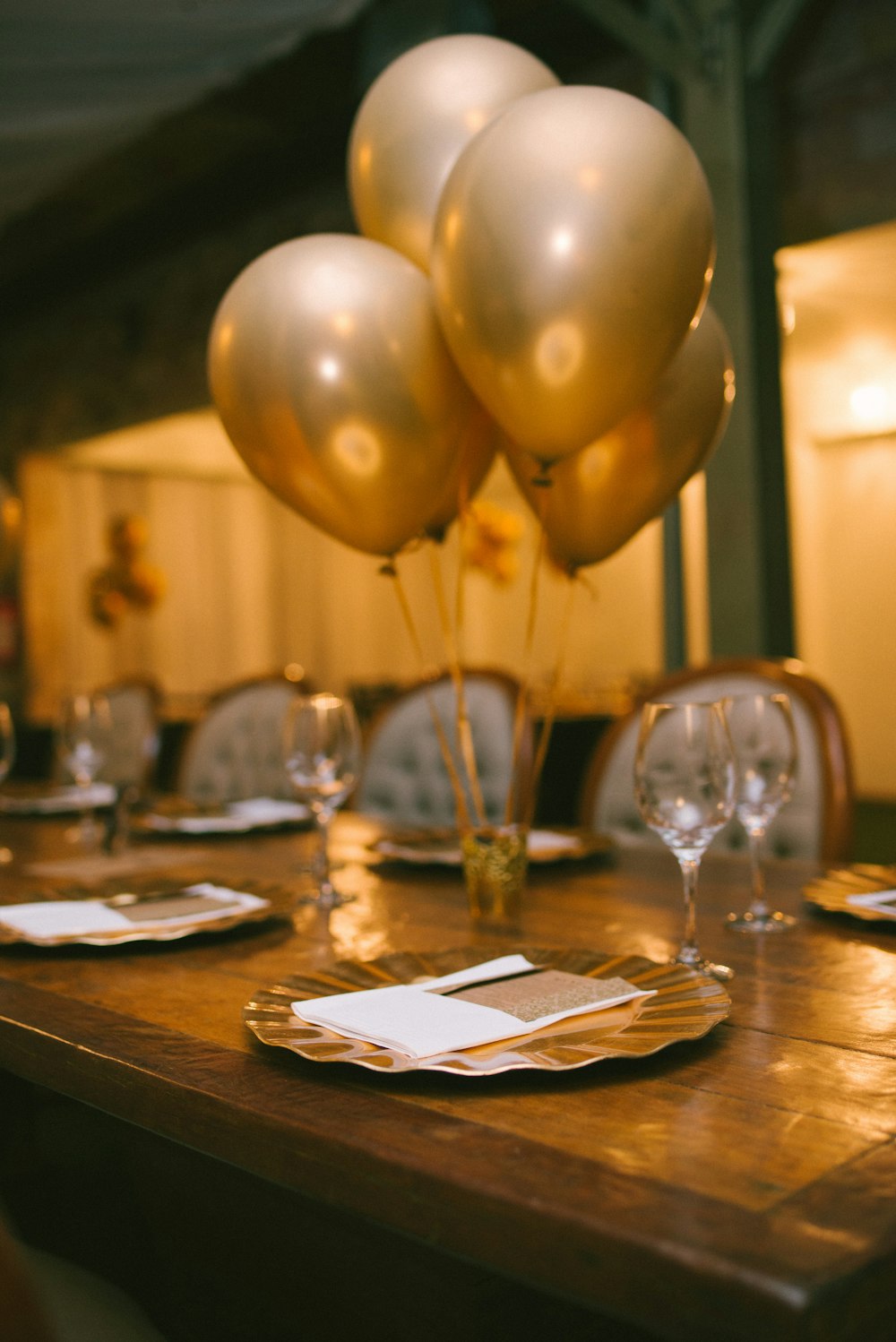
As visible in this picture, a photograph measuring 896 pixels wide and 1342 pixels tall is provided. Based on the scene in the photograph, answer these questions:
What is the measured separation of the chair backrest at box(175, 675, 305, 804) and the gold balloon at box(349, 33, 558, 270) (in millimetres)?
1350

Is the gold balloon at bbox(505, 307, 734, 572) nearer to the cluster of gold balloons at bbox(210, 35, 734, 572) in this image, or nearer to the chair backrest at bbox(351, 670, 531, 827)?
the cluster of gold balloons at bbox(210, 35, 734, 572)

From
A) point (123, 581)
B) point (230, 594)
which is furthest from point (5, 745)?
point (230, 594)

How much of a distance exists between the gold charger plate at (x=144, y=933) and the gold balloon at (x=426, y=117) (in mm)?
690

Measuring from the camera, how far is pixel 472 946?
103 cm

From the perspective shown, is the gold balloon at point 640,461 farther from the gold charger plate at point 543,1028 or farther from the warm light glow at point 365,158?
the gold charger plate at point 543,1028

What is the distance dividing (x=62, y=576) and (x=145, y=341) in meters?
1.83

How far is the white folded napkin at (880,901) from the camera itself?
111cm

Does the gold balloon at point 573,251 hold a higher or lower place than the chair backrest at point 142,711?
higher

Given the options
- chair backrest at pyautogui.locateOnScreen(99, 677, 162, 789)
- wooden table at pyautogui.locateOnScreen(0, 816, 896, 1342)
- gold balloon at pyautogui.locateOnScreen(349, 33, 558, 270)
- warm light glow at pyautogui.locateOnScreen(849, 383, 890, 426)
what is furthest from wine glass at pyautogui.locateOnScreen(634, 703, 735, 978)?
warm light glow at pyautogui.locateOnScreen(849, 383, 890, 426)

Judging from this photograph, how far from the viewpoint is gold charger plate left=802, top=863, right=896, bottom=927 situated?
1.12 m

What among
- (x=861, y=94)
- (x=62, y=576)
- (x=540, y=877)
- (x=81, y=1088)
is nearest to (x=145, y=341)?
(x=62, y=576)

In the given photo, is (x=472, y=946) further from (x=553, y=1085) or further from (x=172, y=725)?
(x=172, y=725)

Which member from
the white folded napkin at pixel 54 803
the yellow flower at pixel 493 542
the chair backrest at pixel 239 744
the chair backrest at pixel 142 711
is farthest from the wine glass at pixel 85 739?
the yellow flower at pixel 493 542

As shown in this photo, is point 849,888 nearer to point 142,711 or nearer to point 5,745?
point 5,745
